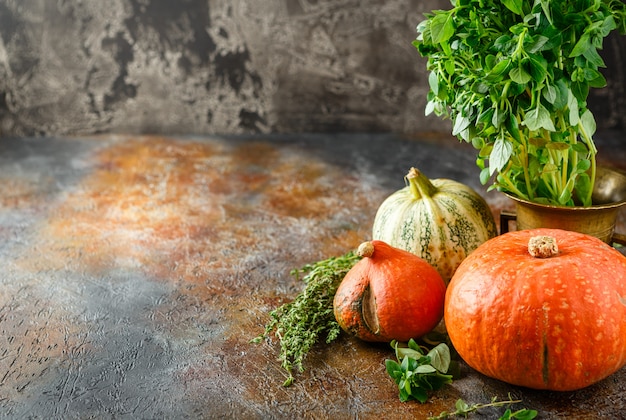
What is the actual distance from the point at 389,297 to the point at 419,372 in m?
0.16

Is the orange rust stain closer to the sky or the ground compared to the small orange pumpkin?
closer to the ground

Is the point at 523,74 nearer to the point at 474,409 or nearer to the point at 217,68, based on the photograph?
the point at 474,409

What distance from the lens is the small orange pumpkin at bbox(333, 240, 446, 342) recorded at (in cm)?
128

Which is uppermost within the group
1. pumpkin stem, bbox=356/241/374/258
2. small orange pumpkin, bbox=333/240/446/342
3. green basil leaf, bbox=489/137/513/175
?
green basil leaf, bbox=489/137/513/175

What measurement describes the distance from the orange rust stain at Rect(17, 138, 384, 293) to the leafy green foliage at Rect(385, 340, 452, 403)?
61 centimetres

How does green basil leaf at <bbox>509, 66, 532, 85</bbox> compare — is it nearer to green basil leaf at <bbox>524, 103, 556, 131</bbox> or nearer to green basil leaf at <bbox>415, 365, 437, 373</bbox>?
green basil leaf at <bbox>524, 103, 556, 131</bbox>

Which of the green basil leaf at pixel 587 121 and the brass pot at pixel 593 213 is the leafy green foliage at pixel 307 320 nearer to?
the brass pot at pixel 593 213

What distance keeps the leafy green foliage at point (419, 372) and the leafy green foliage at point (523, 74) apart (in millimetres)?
382

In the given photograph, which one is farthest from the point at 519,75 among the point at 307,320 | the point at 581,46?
the point at 307,320

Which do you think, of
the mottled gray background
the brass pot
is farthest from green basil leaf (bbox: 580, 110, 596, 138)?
the mottled gray background

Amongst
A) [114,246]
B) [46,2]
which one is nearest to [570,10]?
[114,246]

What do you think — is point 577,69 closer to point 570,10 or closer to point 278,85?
point 570,10

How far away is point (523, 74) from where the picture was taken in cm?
119

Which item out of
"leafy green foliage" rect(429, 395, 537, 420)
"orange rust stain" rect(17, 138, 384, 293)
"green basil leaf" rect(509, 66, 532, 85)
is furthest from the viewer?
"orange rust stain" rect(17, 138, 384, 293)
